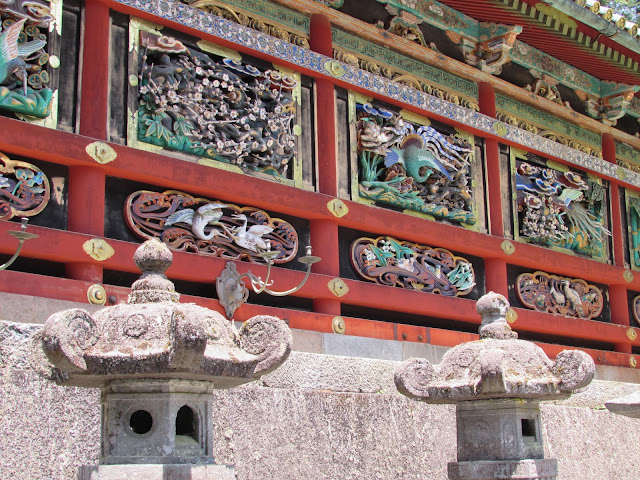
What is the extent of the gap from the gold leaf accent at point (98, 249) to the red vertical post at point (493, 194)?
515cm

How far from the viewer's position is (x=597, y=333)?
11.9 meters

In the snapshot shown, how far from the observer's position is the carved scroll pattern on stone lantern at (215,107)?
26.1 ft

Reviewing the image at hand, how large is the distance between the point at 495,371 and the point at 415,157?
5.09m

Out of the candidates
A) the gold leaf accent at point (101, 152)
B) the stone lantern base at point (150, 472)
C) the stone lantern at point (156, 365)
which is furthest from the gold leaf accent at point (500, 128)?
the stone lantern base at point (150, 472)

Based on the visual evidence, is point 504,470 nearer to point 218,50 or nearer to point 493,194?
point 218,50

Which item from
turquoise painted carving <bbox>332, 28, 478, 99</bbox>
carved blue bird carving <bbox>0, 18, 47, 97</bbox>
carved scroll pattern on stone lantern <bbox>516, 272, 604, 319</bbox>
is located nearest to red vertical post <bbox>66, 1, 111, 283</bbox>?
carved blue bird carving <bbox>0, 18, 47, 97</bbox>

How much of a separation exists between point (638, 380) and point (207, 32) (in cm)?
758

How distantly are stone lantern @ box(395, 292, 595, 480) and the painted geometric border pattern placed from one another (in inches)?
158

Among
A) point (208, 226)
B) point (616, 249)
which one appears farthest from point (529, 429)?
point (616, 249)

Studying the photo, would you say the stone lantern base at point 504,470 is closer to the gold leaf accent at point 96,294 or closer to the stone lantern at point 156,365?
the stone lantern at point 156,365

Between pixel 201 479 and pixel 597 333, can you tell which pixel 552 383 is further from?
pixel 597 333

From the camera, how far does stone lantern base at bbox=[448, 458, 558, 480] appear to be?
5617 millimetres

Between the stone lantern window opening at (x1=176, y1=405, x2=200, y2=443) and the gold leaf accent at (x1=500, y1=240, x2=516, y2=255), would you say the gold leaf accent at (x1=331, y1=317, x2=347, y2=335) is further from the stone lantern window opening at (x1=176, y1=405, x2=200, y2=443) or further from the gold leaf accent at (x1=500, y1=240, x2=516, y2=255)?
the stone lantern window opening at (x1=176, y1=405, x2=200, y2=443)

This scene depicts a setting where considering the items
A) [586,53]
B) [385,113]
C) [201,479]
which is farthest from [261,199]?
[586,53]
